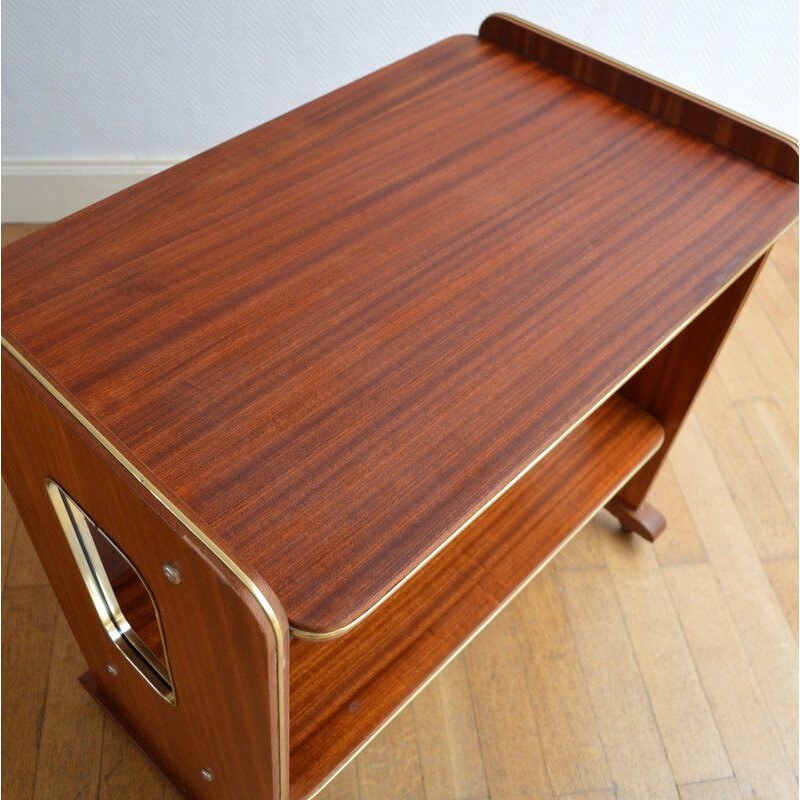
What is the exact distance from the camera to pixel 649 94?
1348 millimetres

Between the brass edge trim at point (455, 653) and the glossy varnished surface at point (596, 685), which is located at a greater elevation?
the brass edge trim at point (455, 653)

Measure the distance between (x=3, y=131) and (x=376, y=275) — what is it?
1.43 m

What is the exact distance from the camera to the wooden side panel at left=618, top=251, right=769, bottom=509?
54.1 inches

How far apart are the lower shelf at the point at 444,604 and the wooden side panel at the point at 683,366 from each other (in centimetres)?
4

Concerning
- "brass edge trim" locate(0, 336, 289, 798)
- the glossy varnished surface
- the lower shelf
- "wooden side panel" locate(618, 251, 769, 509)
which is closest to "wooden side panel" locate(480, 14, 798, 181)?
"wooden side panel" locate(618, 251, 769, 509)

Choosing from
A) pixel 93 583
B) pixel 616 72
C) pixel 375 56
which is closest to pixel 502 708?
pixel 93 583

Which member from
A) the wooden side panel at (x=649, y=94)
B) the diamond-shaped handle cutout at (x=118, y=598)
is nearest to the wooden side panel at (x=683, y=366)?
the wooden side panel at (x=649, y=94)

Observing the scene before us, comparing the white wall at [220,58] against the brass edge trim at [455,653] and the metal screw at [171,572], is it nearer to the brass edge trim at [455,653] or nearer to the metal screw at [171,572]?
the brass edge trim at [455,653]

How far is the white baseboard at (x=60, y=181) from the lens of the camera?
7.15 feet

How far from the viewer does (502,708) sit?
1.48 metres

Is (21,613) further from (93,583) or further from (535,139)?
(535,139)

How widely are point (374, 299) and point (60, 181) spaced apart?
57.6 inches

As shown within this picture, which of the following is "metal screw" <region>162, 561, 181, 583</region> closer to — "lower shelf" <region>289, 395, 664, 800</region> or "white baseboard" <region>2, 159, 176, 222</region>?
"lower shelf" <region>289, 395, 664, 800</region>

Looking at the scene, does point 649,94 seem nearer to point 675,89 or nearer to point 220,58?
point 675,89
